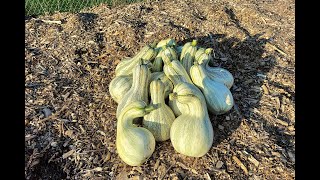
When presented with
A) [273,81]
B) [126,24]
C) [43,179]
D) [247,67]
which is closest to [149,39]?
[126,24]

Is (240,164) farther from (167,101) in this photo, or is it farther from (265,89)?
(265,89)

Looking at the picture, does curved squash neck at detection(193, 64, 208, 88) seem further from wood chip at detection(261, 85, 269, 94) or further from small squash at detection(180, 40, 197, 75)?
wood chip at detection(261, 85, 269, 94)

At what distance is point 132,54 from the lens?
5016mm

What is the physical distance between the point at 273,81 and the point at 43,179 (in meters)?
3.08

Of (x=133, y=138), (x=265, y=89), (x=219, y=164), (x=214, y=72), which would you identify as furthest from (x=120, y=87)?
(x=265, y=89)

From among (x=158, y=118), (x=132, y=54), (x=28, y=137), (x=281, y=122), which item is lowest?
(x=281, y=122)

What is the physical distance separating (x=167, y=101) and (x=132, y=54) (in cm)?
138

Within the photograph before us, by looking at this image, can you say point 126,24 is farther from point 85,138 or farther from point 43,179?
point 43,179

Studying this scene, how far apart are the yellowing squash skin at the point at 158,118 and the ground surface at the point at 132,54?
0.64 feet

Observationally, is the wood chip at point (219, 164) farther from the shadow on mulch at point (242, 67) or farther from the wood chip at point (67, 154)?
the wood chip at point (67, 154)

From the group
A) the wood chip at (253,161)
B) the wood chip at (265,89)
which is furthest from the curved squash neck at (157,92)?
the wood chip at (265,89)

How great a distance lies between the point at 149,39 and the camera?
17.3ft

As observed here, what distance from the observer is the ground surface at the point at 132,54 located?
3459 mm

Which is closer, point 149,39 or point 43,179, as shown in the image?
point 43,179
